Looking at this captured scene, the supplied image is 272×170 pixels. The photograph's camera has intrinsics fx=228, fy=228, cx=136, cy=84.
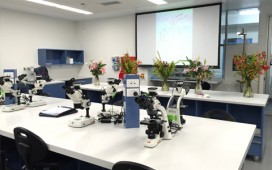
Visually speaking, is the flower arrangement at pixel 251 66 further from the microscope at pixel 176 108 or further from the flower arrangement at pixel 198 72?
the microscope at pixel 176 108

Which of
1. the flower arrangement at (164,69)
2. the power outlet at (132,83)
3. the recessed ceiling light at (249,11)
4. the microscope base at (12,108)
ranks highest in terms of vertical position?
the recessed ceiling light at (249,11)

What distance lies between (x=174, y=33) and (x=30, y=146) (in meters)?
5.06

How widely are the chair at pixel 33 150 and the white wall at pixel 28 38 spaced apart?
4.68 m

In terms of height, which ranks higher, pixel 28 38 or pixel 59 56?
pixel 28 38

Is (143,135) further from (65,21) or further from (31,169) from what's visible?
(65,21)

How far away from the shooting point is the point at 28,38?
20.2 ft

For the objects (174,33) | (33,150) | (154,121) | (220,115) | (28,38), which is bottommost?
(33,150)

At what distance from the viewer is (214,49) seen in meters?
5.44

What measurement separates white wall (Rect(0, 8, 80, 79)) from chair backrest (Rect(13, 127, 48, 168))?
467 centimetres

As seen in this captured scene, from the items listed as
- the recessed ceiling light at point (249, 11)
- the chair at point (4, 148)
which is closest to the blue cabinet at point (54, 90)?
the chair at point (4, 148)

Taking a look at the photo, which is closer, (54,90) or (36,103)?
(36,103)

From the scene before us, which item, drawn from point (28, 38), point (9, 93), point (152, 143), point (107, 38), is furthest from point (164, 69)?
point (28, 38)

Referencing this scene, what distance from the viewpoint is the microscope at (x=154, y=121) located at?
1515 mm

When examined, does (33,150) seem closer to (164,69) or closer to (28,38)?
(164,69)
